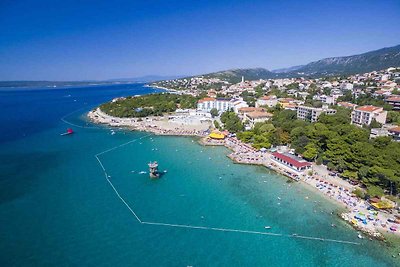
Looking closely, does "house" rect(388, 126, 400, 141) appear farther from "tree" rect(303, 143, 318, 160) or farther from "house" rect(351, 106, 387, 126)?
"tree" rect(303, 143, 318, 160)

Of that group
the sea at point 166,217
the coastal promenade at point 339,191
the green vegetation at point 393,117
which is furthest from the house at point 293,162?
the green vegetation at point 393,117

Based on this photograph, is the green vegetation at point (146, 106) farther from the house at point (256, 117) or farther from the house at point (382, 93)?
the house at point (382, 93)

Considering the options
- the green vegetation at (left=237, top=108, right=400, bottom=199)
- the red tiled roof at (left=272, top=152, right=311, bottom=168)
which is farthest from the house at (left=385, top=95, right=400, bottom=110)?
the red tiled roof at (left=272, top=152, right=311, bottom=168)

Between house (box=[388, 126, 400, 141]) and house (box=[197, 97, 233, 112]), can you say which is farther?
house (box=[197, 97, 233, 112])

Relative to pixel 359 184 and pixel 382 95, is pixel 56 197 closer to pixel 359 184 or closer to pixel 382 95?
pixel 359 184

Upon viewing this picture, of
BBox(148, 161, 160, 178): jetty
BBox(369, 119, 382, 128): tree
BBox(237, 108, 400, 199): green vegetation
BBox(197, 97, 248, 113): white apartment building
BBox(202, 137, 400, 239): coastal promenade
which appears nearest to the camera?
BBox(202, 137, 400, 239): coastal promenade

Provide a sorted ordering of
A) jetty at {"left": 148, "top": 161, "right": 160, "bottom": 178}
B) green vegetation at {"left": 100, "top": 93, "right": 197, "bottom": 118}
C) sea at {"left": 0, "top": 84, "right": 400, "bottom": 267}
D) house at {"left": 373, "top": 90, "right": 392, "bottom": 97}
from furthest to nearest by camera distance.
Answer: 1. green vegetation at {"left": 100, "top": 93, "right": 197, "bottom": 118}
2. house at {"left": 373, "top": 90, "right": 392, "bottom": 97}
3. jetty at {"left": 148, "top": 161, "right": 160, "bottom": 178}
4. sea at {"left": 0, "top": 84, "right": 400, "bottom": 267}

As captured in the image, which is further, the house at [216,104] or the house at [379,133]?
the house at [216,104]

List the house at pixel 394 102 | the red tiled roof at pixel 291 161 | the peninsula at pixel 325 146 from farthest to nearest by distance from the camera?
the house at pixel 394 102, the red tiled roof at pixel 291 161, the peninsula at pixel 325 146

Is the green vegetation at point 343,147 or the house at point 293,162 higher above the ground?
the green vegetation at point 343,147
